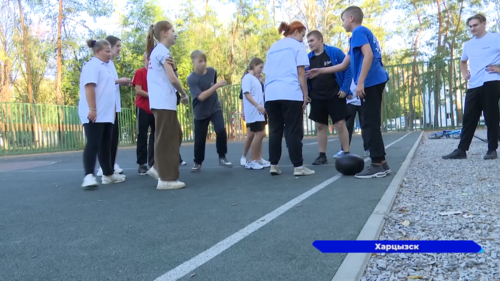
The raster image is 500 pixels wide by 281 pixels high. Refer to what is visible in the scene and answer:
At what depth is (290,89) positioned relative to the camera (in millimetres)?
4836

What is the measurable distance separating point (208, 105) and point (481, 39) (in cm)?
415

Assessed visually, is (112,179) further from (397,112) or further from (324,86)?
(397,112)

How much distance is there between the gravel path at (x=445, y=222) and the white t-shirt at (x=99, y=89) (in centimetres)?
355

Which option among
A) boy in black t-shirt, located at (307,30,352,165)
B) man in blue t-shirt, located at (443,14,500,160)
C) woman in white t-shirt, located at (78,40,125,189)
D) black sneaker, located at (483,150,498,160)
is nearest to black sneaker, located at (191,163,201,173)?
woman in white t-shirt, located at (78,40,125,189)

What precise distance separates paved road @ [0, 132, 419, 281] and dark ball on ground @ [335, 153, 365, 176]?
207 mm

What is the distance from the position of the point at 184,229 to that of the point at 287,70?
2.78 meters

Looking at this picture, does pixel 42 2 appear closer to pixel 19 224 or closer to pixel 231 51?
pixel 231 51

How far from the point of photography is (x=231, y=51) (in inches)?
1167

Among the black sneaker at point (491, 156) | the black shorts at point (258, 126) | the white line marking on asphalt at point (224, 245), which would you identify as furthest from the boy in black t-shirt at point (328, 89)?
the white line marking on asphalt at point (224, 245)

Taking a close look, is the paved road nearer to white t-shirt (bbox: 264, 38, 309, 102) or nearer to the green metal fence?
white t-shirt (bbox: 264, 38, 309, 102)

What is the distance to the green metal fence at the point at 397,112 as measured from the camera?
15305mm

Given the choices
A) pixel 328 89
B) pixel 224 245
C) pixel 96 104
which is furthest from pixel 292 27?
pixel 224 245

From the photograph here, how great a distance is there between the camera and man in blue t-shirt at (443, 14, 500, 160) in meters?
5.50

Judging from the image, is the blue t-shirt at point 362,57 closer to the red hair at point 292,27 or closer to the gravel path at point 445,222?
the red hair at point 292,27
